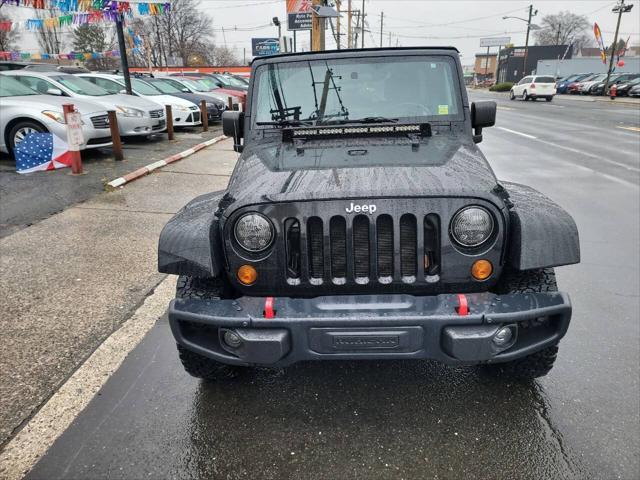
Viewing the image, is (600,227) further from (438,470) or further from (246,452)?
(246,452)

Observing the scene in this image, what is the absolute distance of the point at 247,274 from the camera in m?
2.26

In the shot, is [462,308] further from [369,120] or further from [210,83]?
[210,83]

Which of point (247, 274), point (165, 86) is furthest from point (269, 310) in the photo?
point (165, 86)

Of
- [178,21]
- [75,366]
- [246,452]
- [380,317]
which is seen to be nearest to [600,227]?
[380,317]

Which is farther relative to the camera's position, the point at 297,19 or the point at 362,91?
the point at 297,19

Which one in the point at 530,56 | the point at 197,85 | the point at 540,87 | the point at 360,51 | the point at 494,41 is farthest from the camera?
the point at 494,41

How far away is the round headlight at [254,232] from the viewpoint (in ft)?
7.18

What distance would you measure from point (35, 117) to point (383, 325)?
8.41 m

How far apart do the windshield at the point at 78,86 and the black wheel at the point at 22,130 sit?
83.0 inches

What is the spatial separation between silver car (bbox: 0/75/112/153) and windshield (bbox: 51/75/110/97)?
1174 mm

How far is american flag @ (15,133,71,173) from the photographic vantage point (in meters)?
8.02

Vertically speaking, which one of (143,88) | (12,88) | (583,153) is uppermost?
(12,88)

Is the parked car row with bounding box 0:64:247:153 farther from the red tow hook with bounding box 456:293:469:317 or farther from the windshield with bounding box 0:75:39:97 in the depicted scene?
the red tow hook with bounding box 456:293:469:317

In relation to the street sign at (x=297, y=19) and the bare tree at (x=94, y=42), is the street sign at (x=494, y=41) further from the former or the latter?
the street sign at (x=297, y=19)
